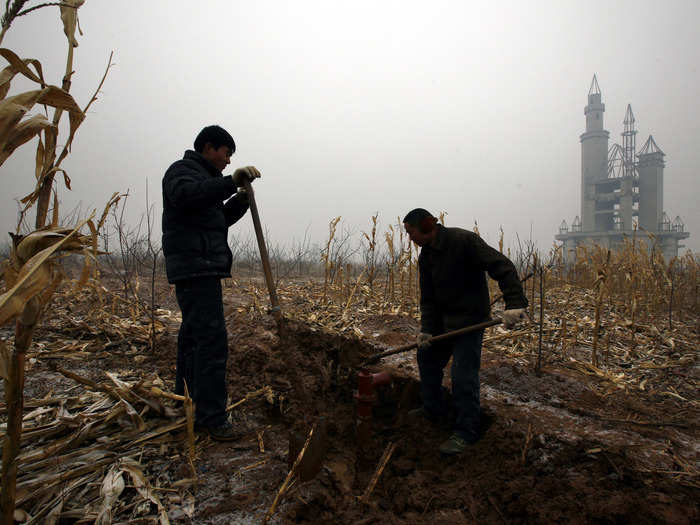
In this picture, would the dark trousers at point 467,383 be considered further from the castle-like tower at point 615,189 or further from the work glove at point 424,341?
the castle-like tower at point 615,189

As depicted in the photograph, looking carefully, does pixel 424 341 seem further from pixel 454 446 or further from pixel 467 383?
pixel 454 446

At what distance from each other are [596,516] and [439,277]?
157 cm

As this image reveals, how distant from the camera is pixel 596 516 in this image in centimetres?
174

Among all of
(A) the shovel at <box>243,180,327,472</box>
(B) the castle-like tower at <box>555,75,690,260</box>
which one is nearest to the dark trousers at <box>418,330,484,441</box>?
(A) the shovel at <box>243,180,327,472</box>

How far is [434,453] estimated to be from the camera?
2.67 m

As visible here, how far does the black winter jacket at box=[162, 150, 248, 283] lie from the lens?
2.15 metres

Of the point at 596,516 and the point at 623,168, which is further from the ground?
the point at 623,168

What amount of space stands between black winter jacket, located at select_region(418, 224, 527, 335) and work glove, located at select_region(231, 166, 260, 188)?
1.38 m

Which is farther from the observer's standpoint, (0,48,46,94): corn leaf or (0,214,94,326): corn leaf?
(0,48,46,94): corn leaf

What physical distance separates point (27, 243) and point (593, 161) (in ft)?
191

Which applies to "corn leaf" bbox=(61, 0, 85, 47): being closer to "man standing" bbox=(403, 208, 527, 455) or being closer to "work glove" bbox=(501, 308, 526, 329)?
"man standing" bbox=(403, 208, 527, 455)

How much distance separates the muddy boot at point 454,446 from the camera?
249 centimetres

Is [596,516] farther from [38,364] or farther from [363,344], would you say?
[38,364]

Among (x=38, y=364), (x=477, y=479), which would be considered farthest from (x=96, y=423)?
(x=477, y=479)
